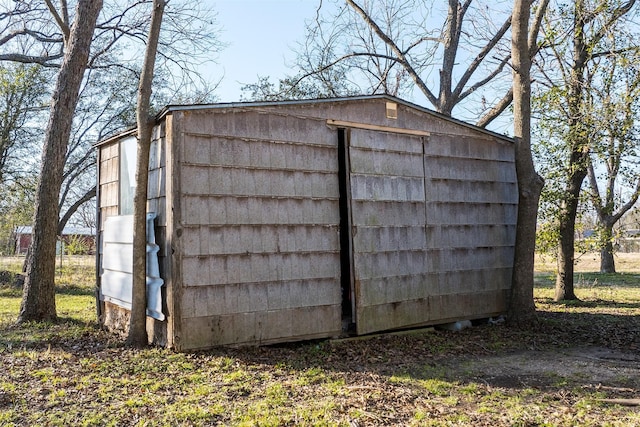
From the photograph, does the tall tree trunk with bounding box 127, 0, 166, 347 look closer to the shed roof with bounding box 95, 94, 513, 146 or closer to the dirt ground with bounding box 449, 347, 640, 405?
the shed roof with bounding box 95, 94, 513, 146

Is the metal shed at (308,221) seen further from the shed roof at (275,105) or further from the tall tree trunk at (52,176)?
the tall tree trunk at (52,176)

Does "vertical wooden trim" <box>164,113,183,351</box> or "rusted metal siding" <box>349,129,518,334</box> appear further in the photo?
"rusted metal siding" <box>349,129,518,334</box>

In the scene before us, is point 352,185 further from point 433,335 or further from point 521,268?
point 521,268

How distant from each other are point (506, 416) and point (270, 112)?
394 cm

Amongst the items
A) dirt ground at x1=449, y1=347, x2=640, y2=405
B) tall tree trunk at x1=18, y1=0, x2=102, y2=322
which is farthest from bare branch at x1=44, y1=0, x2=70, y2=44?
dirt ground at x1=449, y1=347, x2=640, y2=405

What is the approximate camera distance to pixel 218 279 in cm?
555

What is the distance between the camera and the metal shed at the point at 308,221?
5.50 meters

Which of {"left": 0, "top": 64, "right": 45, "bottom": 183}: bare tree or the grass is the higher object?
{"left": 0, "top": 64, "right": 45, "bottom": 183}: bare tree

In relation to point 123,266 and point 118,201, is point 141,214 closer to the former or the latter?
point 123,266

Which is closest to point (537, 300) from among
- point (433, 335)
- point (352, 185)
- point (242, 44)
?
point (433, 335)

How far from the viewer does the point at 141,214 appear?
5.80m

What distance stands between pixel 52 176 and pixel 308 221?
4.09 m

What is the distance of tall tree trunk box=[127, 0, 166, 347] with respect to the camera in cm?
582

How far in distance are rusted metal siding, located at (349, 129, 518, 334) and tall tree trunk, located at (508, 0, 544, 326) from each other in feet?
1.37
